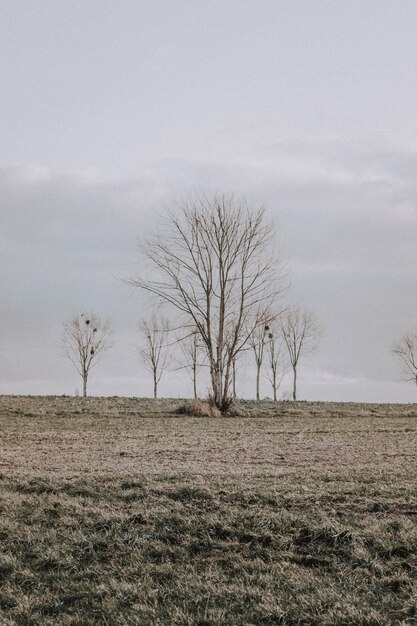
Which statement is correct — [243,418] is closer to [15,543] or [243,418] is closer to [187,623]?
[15,543]

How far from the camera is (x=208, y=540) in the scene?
708cm

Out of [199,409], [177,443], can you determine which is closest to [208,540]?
[177,443]

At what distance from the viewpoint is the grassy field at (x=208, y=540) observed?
18.1 ft

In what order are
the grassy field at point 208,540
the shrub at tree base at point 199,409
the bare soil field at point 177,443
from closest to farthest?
the grassy field at point 208,540 → the bare soil field at point 177,443 → the shrub at tree base at point 199,409

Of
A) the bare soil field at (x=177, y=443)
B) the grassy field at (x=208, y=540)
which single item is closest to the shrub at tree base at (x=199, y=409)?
the bare soil field at (x=177, y=443)

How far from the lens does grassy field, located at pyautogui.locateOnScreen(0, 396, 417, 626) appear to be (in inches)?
217

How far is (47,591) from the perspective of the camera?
5980 millimetres

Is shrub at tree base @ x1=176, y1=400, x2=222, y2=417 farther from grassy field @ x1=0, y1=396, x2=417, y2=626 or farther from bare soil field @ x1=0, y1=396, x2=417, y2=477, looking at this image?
grassy field @ x1=0, y1=396, x2=417, y2=626

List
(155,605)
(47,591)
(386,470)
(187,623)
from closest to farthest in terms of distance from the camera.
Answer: (187,623) → (155,605) → (47,591) → (386,470)

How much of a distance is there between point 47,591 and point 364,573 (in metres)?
2.98

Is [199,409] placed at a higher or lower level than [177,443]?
higher

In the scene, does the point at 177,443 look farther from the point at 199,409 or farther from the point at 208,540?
the point at 199,409

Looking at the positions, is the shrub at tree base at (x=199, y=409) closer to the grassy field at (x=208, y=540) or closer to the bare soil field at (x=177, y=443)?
the bare soil field at (x=177, y=443)

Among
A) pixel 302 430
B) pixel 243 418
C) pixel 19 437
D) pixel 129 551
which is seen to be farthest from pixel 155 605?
pixel 243 418
